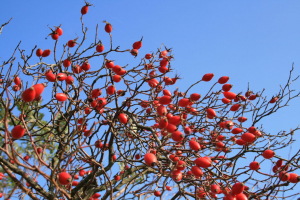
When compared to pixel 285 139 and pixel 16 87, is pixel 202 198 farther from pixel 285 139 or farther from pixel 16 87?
pixel 16 87

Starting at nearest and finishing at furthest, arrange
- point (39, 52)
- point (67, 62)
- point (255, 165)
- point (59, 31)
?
point (255, 165), point (67, 62), point (59, 31), point (39, 52)

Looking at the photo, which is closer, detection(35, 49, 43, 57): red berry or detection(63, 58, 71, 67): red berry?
detection(63, 58, 71, 67): red berry

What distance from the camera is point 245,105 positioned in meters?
4.13

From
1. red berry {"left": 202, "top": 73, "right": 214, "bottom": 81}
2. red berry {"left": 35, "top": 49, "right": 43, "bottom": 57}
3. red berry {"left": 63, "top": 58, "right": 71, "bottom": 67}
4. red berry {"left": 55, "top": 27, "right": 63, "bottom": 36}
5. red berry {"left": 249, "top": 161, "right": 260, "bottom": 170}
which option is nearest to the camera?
red berry {"left": 249, "top": 161, "right": 260, "bottom": 170}

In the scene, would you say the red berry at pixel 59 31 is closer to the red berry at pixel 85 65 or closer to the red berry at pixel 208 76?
the red berry at pixel 85 65

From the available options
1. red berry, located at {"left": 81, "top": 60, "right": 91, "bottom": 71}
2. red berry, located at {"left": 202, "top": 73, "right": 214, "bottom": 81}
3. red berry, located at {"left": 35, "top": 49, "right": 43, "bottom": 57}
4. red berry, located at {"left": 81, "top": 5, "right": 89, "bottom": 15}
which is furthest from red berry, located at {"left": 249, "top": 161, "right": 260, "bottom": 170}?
red berry, located at {"left": 35, "top": 49, "right": 43, "bottom": 57}

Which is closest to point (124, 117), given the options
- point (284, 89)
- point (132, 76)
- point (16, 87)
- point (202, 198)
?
point (132, 76)

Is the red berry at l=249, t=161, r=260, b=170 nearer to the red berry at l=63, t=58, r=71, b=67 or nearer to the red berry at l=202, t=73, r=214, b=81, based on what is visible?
the red berry at l=202, t=73, r=214, b=81

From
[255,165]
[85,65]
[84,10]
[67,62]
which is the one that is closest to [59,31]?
[84,10]

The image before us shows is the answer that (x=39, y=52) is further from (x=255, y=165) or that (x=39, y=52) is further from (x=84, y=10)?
(x=255, y=165)

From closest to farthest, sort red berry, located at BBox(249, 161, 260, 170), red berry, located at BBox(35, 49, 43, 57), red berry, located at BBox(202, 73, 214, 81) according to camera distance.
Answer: red berry, located at BBox(249, 161, 260, 170) < red berry, located at BBox(202, 73, 214, 81) < red berry, located at BBox(35, 49, 43, 57)

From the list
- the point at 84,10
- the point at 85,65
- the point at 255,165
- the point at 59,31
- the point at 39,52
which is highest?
the point at 84,10

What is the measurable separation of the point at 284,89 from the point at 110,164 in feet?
12.2

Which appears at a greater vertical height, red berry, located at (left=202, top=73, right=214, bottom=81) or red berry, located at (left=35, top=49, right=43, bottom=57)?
red berry, located at (left=35, top=49, right=43, bottom=57)
